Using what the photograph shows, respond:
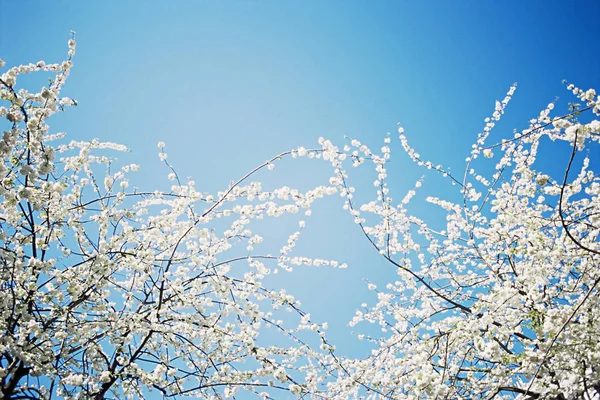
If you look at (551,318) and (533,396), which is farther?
(533,396)

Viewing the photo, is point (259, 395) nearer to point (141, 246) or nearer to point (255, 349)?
point (255, 349)

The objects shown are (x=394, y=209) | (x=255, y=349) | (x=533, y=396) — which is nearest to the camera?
(x=255, y=349)

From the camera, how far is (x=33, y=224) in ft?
14.5

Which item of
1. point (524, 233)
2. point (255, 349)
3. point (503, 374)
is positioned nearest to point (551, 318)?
point (503, 374)

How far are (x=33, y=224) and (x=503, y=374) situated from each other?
19.0 feet

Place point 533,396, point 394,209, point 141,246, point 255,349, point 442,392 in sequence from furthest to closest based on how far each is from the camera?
point 394,209, point 141,246, point 533,396, point 255,349, point 442,392

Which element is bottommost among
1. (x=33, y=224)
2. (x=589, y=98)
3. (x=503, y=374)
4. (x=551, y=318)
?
(x=503, y=374)

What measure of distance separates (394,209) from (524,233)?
185 centimetres

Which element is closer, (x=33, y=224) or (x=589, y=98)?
(x=589, y=98)

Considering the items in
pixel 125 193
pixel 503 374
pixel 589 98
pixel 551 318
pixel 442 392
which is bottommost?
pixel 442 392

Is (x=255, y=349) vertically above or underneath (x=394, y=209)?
underneath

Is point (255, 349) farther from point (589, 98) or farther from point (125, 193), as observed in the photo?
point (589, 98)

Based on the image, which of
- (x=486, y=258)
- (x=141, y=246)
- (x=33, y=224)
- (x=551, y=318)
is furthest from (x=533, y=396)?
(x=33, y=224)

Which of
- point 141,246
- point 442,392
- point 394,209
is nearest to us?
point 442,392
